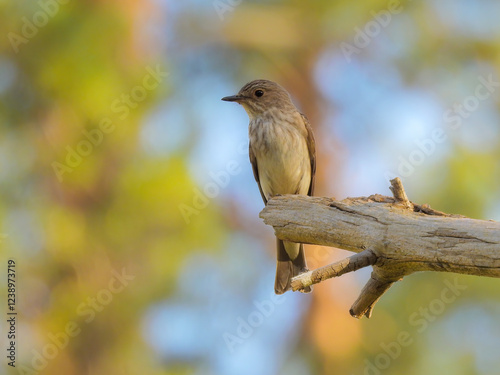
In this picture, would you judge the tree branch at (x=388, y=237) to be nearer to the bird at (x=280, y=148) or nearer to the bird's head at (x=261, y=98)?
the bird at (x=280, y=148)

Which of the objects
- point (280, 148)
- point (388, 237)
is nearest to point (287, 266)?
point (280, 148)

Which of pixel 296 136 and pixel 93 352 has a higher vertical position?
pixel 296 136

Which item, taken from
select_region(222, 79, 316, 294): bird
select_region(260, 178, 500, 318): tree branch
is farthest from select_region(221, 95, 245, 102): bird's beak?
select_region(260, 178, 500, 318): tree branch

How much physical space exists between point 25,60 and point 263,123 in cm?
320

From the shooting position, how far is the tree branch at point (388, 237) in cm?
346

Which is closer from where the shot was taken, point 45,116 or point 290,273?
point 290,273

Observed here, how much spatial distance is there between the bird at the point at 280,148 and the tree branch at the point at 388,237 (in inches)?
62.8

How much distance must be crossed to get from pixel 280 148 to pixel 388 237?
7.52 feet

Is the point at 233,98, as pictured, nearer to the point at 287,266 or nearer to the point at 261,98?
the point at 261,98

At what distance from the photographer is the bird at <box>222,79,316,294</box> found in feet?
19.4

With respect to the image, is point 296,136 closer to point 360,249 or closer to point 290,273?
point 290,273

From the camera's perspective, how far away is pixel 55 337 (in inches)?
260

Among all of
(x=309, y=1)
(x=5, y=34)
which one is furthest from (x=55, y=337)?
(x=309, y=1)

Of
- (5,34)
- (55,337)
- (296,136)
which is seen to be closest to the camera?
(296,136)
